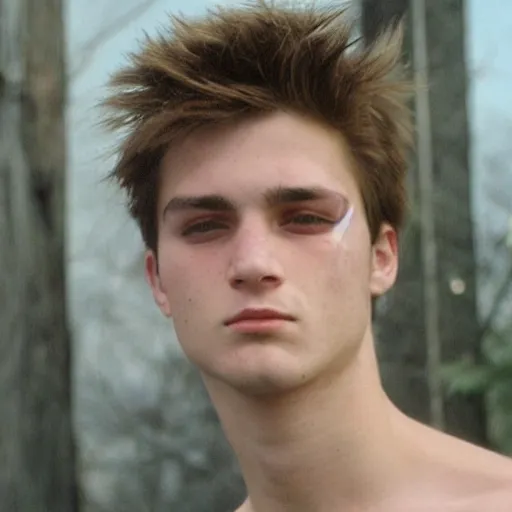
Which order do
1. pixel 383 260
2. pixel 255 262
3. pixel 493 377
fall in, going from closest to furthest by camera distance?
pixel 255 262 < pixel 383 260 < pixel 493 377

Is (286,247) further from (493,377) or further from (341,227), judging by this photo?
(493,377)

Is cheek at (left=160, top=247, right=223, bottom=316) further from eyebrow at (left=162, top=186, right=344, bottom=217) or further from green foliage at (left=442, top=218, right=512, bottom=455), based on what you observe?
green foliage at (left=442, top=218, right=512, bottom=455)

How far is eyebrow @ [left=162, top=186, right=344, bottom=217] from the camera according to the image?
2.88 feet

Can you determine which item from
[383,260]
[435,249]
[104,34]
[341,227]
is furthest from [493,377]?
[104,34]

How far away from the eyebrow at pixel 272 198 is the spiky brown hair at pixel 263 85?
72 millimetres

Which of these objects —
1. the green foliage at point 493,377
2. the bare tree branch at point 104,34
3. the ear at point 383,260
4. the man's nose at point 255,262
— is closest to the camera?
the man's nose at point 255,262

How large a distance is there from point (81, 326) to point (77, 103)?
15.5 inches

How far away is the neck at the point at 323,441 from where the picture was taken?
0.89m

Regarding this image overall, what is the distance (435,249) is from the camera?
5.03 ft

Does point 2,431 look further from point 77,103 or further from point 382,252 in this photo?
point 382,252

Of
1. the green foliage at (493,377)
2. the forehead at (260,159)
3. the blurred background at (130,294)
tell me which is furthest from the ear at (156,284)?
the green foliage at (493,377)

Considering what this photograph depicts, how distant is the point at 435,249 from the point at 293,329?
2.44 ft

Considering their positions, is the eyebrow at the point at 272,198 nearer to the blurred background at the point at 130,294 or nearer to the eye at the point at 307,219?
the eye at the point at 307,219

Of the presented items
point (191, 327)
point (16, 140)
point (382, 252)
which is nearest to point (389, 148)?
point (382, 252)
